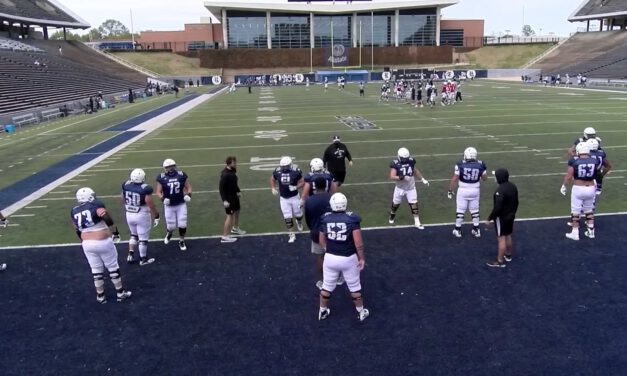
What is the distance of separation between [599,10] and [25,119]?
7797 centimetres

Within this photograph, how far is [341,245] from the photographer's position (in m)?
6.29

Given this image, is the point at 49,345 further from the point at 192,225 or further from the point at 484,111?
the point at 484,111

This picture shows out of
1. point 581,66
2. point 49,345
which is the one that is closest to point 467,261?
point 49,345

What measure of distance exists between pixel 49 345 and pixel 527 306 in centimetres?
642

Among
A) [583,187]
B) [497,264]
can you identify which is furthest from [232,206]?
[583,187]

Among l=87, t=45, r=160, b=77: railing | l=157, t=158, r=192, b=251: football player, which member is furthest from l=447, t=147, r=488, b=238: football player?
l=87, t=45, r=160, b=77: railing

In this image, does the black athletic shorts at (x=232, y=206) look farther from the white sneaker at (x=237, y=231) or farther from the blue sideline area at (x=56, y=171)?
the blue sideline area at (x=56, y=171)

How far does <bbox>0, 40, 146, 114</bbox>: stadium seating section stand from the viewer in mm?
36938

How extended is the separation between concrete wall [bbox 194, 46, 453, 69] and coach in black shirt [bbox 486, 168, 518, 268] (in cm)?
7877

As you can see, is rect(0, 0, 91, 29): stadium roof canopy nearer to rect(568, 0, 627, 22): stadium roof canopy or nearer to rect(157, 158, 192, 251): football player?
rect(157, 158, 192, 251): football player

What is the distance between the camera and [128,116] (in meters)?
33.5

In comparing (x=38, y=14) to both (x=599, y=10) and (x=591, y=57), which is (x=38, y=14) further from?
(x=599, y=10)

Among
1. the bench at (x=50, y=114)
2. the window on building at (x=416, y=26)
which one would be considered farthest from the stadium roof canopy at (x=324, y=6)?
the bench at (x=50, y=114)

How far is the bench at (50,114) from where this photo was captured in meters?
33.3
